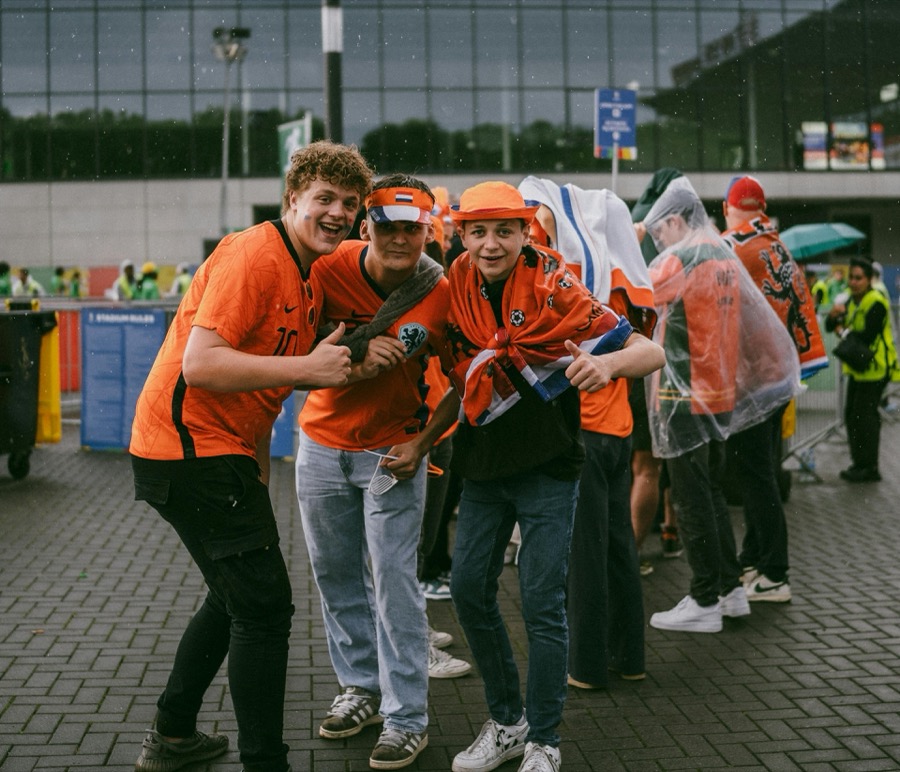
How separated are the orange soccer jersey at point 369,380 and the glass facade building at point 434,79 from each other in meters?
28.6

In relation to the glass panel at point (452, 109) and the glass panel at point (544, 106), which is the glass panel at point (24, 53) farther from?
the glass panel at point (544, 106)

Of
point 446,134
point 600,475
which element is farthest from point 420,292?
point 446,134

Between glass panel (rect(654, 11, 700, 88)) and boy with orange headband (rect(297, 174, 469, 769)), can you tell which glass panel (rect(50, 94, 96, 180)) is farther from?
boy with orange headband (rect(297, 174, 469, 769))

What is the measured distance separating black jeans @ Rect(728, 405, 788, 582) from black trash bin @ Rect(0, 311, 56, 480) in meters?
6.37

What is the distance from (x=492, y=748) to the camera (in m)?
4.02

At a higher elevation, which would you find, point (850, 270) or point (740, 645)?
point (850, 270)

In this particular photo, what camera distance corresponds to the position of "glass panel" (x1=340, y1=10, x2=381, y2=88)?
3266 centimetres

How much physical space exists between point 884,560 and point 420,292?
4554 millimetres

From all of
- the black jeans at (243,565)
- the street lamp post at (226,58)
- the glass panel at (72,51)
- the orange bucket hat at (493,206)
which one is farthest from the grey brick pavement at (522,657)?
the glass panel at (72,51)

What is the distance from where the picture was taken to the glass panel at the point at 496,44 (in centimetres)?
3253

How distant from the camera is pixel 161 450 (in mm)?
3486

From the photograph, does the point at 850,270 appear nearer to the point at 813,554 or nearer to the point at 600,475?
the point at 813,554

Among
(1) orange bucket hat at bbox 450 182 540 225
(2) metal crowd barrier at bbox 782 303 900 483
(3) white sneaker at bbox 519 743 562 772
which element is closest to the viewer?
(1) orange bucket hat at bbox 450 182 540 225

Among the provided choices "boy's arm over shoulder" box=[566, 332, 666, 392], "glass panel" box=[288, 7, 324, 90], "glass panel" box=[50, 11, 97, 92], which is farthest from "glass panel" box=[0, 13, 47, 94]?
"boy's arm over shoulder" box=[566, 332, 666, 392]
